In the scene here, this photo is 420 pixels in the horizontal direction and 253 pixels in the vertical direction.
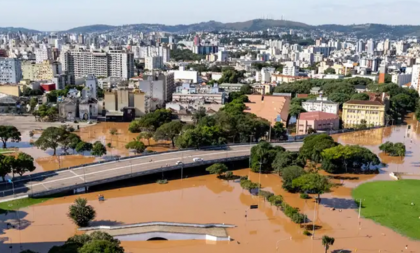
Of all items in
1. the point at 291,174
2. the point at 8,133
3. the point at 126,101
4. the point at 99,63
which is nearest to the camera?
the point at 291,174

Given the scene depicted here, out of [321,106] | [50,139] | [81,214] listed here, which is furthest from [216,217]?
[321,106]

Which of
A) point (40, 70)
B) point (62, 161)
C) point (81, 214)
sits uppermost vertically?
point (40, 70)

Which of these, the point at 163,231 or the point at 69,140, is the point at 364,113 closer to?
the point at 69,140

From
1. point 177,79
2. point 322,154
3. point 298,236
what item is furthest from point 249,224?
point 177,79

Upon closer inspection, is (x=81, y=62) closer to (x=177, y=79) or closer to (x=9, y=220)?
(x=177, y=79)

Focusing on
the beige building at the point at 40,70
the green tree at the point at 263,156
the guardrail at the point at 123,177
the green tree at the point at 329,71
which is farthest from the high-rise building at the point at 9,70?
the green tree at the point at 329,71

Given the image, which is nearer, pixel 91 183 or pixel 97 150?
pixel 91 183

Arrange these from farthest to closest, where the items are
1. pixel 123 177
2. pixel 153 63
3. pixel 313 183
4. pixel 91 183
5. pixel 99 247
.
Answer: pixel 153 63 < pixel 123 177 < pixel 91 183 < pixel 313 183 < pixel 99 247

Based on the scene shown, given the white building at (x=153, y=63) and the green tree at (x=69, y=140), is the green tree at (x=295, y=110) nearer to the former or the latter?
the green tree at (x=69, y=140)
